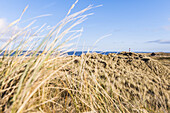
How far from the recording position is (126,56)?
169 centimetres

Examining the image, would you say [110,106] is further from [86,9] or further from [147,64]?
[147,64]

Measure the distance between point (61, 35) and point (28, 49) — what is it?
30 cm

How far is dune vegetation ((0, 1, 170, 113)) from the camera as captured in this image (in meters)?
0.75

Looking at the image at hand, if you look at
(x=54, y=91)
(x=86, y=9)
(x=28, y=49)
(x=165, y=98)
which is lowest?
(x=165, y=98)

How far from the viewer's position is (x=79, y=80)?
1.08 meters

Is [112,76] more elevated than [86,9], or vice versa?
[86,9]

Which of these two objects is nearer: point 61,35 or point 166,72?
point 61,35

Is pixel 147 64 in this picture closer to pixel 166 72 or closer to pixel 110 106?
pixel 166 72

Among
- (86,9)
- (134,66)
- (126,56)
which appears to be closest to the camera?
(86,9)

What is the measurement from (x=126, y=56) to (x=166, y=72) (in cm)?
43

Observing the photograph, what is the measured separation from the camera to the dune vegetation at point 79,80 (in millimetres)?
746

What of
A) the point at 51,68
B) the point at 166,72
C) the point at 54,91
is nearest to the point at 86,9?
the point at 51,68

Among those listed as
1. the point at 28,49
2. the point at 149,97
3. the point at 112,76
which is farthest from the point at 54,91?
the point at 149,97

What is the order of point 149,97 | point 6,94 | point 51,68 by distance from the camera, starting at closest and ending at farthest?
1. point 6,94
2. point 51,68
3. point 149,97
